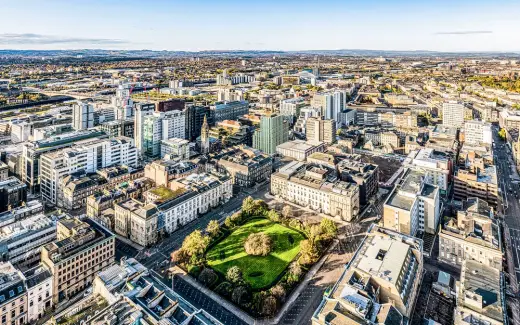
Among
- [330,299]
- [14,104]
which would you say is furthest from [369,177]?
[14,104]

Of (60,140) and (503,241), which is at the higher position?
(60,140)

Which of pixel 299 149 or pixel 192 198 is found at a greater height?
pixel 299 149

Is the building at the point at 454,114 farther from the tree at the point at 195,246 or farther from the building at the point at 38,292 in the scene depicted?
the building at the point at 38,292

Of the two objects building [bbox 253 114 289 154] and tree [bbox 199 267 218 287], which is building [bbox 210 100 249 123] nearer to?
building [bbox 253 114 289 154]

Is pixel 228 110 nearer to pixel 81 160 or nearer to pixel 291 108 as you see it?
pixel 291 108

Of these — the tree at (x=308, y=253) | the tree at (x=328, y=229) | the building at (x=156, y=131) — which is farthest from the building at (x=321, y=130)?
the tree at (x=308, y=253)

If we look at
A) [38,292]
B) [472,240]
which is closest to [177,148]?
[38,292]

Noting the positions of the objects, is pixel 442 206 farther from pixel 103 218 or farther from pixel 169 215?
pixel 103 218
